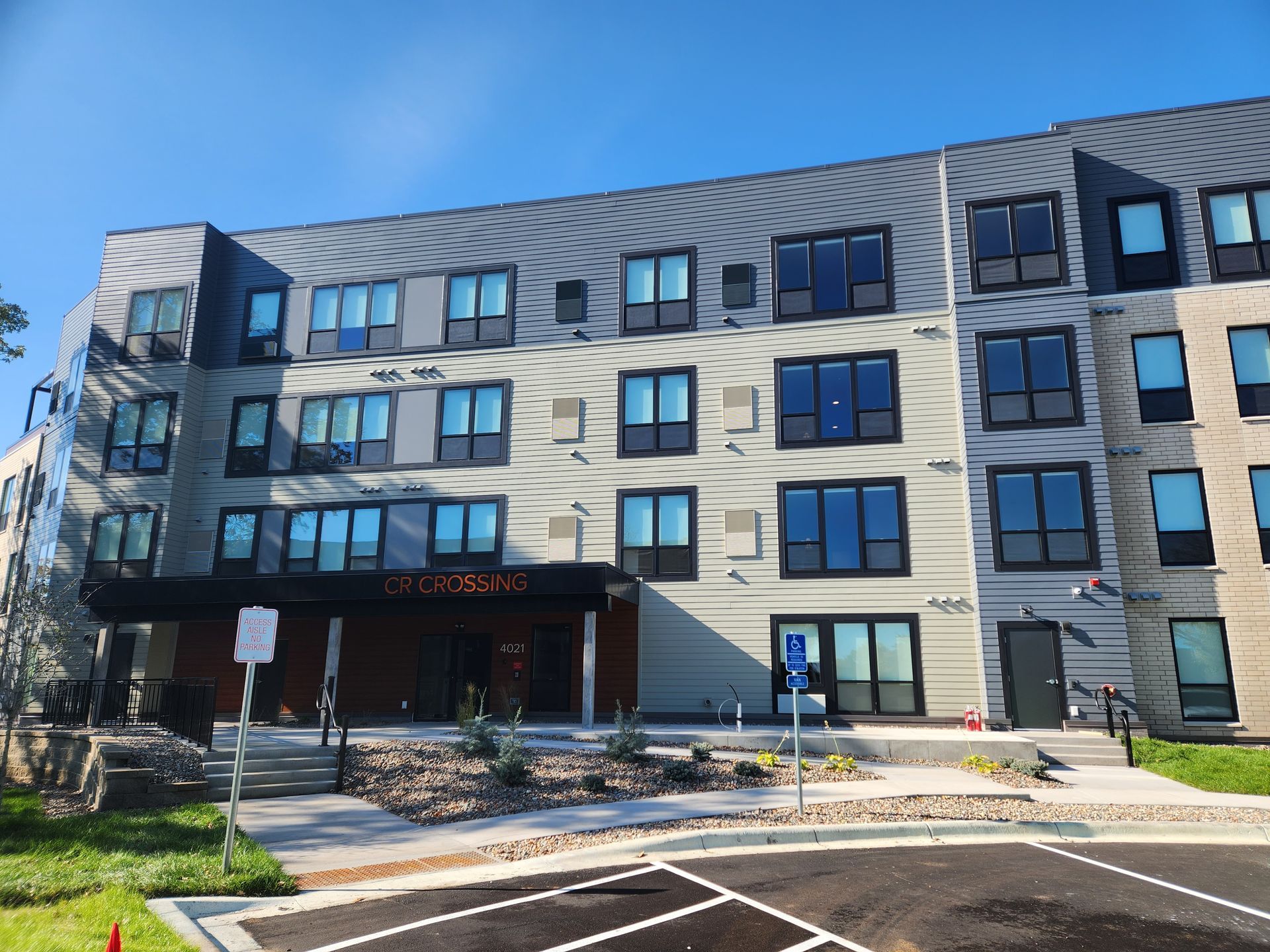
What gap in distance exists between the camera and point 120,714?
18.1 m

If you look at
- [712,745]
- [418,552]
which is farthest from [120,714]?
[712,745]

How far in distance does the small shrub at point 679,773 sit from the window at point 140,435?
20570 mm

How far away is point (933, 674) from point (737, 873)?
1367cm

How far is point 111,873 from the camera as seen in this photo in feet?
27.6

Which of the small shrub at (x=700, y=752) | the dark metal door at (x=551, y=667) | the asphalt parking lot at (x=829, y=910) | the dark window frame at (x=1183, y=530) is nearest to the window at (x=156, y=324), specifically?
the dark metal door at (x=551, y=667)

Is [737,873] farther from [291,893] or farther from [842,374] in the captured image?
[842,374]

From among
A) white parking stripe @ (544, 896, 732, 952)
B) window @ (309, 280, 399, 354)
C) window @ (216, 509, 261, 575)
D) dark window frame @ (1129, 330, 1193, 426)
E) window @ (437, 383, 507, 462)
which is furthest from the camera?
window @ (309, 280, 399, 354)

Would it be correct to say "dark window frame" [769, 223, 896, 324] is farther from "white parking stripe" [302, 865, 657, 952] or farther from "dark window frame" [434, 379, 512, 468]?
"white parking stripe" [302, 865, 657, 952]

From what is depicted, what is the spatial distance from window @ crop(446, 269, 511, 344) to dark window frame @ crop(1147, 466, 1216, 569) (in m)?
18.3

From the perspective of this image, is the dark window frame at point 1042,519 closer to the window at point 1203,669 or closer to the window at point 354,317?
the window at point 1203,669

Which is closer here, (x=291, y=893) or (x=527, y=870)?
(x=291, y=893)

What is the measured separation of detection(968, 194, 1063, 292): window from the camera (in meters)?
22.1

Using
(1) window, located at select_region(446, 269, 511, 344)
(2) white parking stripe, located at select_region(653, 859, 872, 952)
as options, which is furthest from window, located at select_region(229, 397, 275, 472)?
(2) white parking stripe, located at select_region(653, 859, 872, 952)

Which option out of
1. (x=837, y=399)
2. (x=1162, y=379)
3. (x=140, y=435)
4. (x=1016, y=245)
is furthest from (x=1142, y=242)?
(x=140, y=435)
